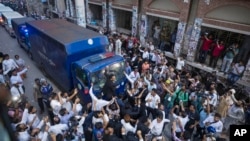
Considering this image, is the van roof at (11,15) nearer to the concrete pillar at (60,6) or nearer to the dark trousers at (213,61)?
the concrete pillar at (60,6)

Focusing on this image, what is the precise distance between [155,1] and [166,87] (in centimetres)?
817

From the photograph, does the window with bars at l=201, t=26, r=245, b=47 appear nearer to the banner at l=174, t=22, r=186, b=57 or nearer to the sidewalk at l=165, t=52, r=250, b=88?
the banner at l=174, t=22, r=186, b=57

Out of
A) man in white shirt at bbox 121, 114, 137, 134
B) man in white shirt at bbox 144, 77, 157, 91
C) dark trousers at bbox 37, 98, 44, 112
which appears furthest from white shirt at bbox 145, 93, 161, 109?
dark trousers at bbox 37, 98, 44, 112

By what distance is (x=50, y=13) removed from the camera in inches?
1107

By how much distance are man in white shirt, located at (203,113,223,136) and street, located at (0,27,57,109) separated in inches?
278

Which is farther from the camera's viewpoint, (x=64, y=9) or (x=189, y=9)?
(x=64, y=9)

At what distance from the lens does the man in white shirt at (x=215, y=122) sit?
581 cm

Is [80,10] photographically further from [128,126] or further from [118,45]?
[128,126]

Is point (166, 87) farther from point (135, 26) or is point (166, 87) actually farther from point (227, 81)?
point (135, 26)

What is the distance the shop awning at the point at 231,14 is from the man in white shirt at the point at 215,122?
6.10 m

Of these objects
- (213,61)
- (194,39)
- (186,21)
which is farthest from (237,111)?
(186,21)

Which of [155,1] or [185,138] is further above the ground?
[155,1]

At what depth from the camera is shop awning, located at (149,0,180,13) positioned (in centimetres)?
1260

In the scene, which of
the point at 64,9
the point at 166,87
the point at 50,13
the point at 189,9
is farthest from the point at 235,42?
the point at 50,13
